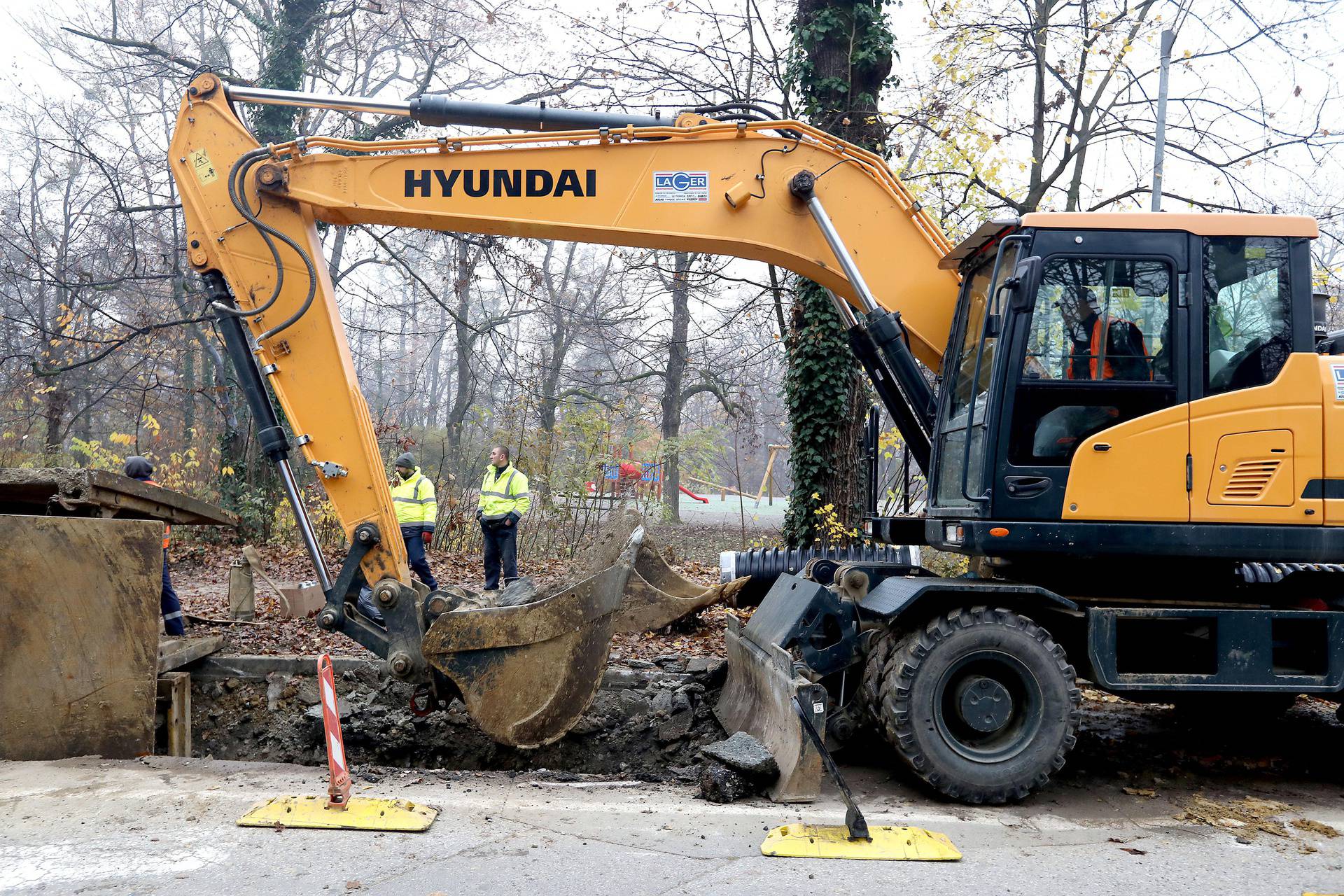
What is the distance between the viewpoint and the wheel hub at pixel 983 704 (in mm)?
5062

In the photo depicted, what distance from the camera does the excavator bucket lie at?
5.28 meters

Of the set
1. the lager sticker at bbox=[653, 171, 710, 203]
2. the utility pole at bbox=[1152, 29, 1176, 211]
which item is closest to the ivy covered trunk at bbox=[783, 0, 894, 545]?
the utility pole at bbox=[1152, 29, 1176, 211]

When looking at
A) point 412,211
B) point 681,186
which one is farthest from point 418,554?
point 681,186

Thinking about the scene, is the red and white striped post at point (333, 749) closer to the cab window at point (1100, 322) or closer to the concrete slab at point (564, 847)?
the concrete slab at point (564, 847)

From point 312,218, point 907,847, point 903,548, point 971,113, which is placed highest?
point 971,113

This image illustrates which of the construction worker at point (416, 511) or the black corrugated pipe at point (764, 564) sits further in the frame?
the construction worker at point (416, 511)

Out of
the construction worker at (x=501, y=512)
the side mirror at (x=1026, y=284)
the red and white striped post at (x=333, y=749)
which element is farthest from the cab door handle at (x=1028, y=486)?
the construction worker at (x=501, y=512)

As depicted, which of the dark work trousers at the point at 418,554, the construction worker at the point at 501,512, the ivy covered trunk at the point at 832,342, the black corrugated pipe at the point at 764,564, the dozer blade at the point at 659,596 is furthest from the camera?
the construction worker at the point at 501,512

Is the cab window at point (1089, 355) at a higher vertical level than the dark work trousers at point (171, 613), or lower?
higher

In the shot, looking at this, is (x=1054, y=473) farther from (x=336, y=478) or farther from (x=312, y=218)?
(x=312, y=218)

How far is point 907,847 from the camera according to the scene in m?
4.38

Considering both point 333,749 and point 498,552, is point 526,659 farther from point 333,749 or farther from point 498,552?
point 498,552

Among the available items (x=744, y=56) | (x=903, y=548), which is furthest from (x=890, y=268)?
(x=744, y=56)

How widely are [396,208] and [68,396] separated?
636 inches
